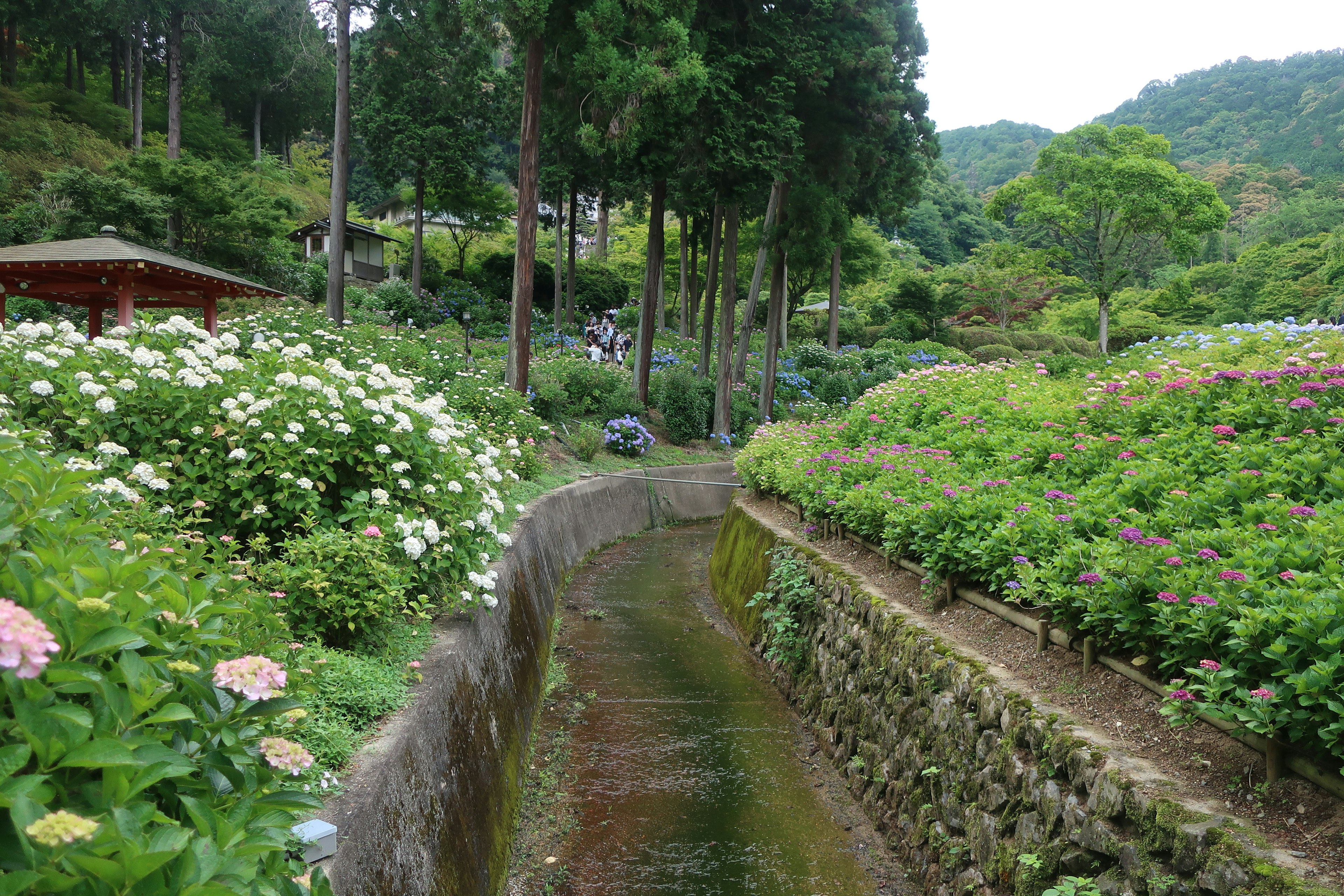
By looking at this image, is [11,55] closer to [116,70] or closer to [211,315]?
[116,70]

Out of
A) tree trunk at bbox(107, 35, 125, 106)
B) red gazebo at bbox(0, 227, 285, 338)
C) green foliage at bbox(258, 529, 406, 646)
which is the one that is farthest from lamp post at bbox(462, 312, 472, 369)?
tree trunk at bbox(107, 35, 125, 106)

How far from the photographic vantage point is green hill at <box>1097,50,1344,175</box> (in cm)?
6731

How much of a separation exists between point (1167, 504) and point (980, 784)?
1977mm

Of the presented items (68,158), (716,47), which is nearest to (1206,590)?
(716,47)

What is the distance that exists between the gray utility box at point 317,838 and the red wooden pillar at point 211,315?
10.7 metres

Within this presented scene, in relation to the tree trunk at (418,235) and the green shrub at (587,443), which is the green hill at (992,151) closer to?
the tree trunk at (418,235)

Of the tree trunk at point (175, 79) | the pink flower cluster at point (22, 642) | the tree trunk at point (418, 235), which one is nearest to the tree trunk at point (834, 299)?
the tree trunk at point (418, 235)

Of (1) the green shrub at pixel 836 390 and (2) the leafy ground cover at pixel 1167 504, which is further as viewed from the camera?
(1) the green shrub at pixel 836 390

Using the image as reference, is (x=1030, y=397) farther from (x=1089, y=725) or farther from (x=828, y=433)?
(x=1089, y=725)

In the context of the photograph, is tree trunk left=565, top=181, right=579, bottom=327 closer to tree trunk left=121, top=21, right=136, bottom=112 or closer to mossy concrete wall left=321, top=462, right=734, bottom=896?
tree trunk left=121, top=21, right=136, bottom=112

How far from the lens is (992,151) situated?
10006 cm

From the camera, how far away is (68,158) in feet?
86.7

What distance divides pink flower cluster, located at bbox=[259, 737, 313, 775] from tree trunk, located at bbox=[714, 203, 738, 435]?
18578 millimetres

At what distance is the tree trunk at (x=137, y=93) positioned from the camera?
30.7 metres
